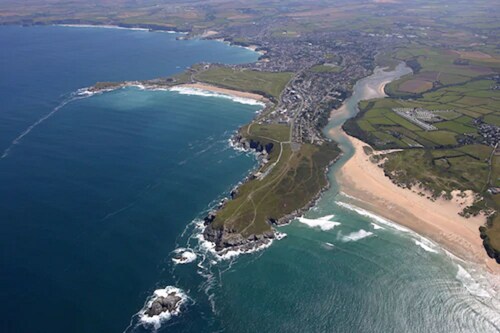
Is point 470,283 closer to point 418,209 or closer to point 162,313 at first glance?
point 418,209

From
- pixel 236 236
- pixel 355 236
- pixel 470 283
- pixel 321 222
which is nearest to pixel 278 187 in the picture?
pixel 321 222

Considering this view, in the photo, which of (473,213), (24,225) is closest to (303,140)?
(473,213)

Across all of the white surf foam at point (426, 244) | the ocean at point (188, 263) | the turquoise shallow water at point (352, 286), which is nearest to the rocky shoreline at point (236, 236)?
the ocean at point (188, 263)

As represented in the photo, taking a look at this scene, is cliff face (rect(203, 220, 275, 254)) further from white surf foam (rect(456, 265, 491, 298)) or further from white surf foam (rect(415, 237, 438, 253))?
white surf foam (rect(456, 265, 491, 298))

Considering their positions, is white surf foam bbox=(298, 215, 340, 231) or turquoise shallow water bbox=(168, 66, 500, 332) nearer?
turquoise shallow water bbox=(168, 66, 500, 332)

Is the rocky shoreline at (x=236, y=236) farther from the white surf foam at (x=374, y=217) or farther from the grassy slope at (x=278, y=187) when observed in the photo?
the white surf foam at (x=374, y=217)

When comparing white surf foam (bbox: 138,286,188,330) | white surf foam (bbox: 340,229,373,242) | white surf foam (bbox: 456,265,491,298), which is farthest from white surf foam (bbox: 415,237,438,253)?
white surf foam (bbox: 138,286,188,330)

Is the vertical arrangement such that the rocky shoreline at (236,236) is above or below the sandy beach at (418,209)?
above
